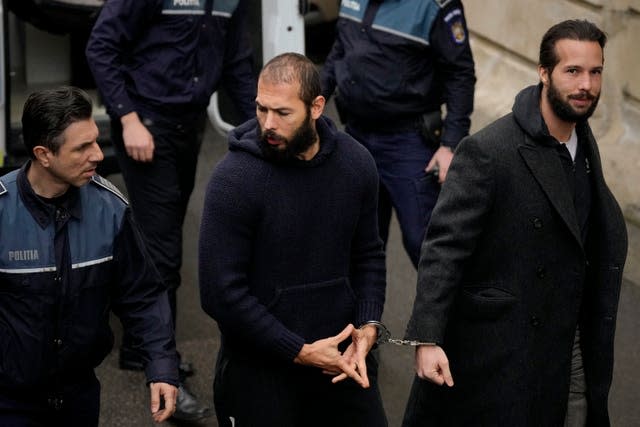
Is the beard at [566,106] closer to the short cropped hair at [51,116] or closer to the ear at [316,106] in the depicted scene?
the ear at [316,106]

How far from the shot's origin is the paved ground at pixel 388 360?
18.5ft

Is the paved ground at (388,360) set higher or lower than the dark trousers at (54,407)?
lower

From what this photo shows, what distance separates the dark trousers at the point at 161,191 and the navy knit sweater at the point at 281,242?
1.66 metres

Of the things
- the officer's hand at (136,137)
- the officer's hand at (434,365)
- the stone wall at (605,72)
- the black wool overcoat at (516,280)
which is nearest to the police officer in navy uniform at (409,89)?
the officer's hand at (136,137)

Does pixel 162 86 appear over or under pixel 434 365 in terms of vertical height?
over

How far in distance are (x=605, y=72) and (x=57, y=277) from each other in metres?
4.44

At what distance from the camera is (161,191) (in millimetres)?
5547

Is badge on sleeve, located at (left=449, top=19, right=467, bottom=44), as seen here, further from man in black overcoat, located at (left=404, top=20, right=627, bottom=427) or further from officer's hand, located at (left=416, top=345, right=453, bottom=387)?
officer's hand, located at (left=416, top=345, right=453, bottom=387)

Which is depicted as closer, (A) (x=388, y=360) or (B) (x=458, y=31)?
(B) (x=458, y=31)

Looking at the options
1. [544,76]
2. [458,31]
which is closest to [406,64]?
[458,31]

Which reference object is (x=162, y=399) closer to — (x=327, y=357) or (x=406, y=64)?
(x=327, y=357)

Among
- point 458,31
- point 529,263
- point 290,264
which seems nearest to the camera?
point 290,264

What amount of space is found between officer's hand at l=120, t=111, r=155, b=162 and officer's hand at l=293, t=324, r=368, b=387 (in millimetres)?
1811

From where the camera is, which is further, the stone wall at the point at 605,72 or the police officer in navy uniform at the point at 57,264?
the stone wall at the point at 605,72
